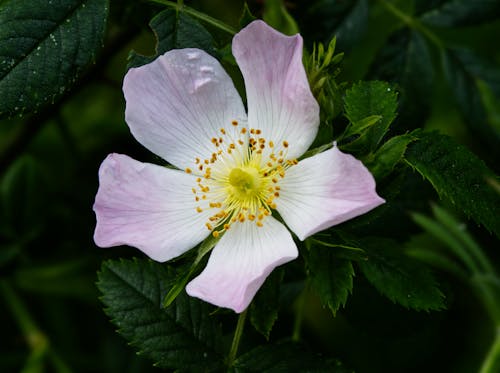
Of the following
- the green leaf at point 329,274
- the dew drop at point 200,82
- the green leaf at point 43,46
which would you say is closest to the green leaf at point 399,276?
the green leaf at point 329,274

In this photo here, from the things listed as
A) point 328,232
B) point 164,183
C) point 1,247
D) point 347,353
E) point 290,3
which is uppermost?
point 290,3

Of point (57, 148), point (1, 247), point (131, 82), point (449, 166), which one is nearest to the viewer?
point (449, 166)

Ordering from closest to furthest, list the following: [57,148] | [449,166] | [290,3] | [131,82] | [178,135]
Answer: [449,166]
[131,82]
[178,135]
[290,3]
[57,148]

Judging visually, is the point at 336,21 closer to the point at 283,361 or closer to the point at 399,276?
the point at 399,276

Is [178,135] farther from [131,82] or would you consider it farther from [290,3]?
[290,3]

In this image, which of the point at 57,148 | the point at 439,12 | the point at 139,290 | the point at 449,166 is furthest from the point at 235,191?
the point at 57,148

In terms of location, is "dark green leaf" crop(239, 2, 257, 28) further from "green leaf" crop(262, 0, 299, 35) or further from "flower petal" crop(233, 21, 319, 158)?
"green leaf" crop(262, 0, 299, 35)

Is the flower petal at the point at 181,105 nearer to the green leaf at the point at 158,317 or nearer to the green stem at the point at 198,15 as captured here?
the green stem at the point at 198,15

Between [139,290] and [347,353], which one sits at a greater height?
[139,290]
